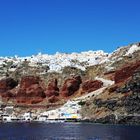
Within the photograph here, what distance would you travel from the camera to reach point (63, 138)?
529ft

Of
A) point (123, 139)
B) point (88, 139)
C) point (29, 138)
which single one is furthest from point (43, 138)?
point (123, 139)

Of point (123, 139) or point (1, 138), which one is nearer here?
point (123, 139)

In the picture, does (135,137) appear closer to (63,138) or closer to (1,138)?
(63,138)

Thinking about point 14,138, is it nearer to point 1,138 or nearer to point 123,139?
point 1,138

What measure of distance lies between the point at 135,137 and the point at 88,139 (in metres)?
13.9

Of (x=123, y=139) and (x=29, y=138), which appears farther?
(x=29, y=138)

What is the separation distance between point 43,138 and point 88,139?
15593 mm

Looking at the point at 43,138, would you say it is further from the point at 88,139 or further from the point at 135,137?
the point at 135,137

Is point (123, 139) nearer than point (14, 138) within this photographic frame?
Yes

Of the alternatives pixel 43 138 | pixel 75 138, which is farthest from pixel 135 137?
pixel 43 138

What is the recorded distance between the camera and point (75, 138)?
15862cm

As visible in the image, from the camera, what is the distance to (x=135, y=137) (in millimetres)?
151250

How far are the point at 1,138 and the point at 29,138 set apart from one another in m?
8.80

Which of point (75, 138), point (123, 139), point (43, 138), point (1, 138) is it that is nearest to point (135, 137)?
point (123, 139)
